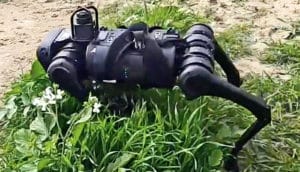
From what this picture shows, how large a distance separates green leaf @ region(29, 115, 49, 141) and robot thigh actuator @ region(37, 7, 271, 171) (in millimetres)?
191

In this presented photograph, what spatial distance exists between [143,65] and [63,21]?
2.08 m

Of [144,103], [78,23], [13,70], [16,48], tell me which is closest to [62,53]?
[78,23]

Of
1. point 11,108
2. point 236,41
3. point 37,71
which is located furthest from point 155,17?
point 11,108

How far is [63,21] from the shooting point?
5152mm

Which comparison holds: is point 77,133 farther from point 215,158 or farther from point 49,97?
point 215,158

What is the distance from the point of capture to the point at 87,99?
3.35 m

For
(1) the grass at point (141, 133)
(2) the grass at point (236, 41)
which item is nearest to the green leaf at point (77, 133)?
(1) the grass at point (141, 133)

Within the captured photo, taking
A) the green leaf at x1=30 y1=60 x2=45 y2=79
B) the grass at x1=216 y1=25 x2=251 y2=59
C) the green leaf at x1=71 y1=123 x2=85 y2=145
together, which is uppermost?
the green leaf at x1=71 y1=123 x2=85 y2=145

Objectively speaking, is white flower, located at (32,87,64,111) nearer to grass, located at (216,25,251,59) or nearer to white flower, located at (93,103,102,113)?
white flower, located at (93,103,102,113)

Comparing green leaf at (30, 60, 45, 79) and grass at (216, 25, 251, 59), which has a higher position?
green leaf at (30, 60, 45, 79)

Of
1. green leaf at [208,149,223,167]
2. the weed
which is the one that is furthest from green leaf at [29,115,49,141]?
the weed

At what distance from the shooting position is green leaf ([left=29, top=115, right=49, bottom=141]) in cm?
318

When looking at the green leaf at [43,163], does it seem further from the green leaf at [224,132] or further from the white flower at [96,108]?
the green leaf at [224,132]

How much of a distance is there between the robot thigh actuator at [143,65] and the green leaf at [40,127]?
191 millimetres
